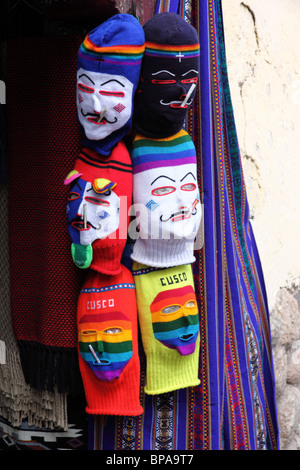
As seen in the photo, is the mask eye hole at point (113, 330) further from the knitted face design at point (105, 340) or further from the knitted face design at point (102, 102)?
the knitted face design at point (102, 102)

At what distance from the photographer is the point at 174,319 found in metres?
1.00

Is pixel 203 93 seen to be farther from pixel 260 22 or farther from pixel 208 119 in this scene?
pixel 260 22

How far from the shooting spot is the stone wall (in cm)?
171

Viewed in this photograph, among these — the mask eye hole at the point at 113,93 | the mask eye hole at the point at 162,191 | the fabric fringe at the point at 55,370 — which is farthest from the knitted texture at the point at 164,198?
the fabric fringe at the point at 55,370

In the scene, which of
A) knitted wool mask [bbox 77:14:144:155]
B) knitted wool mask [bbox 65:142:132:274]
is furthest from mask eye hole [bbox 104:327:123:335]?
knitted wool mask [bbox 77:14:144:155]

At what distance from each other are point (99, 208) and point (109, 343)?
0.79 feet

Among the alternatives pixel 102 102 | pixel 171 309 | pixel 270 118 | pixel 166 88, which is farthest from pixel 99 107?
pixel 270 118

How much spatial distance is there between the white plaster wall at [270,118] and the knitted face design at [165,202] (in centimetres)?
78

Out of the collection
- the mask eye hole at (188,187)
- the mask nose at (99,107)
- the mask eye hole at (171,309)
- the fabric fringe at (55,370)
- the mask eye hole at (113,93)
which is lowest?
the fabric fringe at (55,370)

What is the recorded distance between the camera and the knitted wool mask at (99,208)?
0.92m

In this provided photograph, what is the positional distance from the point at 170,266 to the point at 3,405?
0.46 meters

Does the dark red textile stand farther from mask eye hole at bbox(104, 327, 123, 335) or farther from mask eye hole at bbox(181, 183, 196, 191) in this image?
mask eye hole at bbox(181, 183, 196, 191)

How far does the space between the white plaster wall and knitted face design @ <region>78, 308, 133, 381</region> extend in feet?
3.04

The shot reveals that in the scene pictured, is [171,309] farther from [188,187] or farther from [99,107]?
[99,107]
